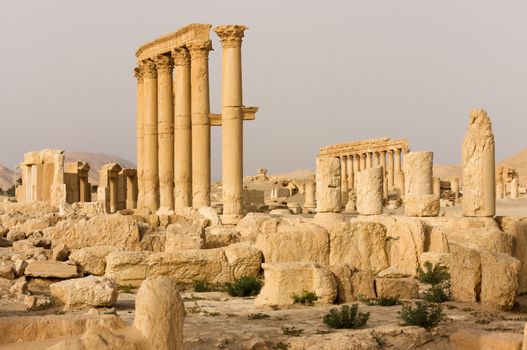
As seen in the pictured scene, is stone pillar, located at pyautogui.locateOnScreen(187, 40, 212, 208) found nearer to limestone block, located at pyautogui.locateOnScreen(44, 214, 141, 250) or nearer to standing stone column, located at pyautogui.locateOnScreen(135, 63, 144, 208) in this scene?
standing stone column, located at pyautogui.locateOnScreen(135, 63, 144, 208)

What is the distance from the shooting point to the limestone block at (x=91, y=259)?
577 inches

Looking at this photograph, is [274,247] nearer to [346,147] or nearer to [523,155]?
[346,147]

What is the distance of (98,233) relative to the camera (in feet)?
53.3

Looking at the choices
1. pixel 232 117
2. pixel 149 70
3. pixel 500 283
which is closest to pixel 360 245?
pixel 500 283

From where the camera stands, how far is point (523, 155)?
343ft

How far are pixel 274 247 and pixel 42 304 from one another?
546cm

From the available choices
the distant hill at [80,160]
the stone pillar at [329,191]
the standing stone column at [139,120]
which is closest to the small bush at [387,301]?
the stone pillar at [329,191]

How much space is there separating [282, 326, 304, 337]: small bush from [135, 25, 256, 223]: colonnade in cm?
1458

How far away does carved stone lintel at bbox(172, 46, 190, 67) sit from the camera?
28203 mm

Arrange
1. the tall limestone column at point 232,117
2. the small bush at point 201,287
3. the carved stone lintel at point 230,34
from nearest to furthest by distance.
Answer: the small bush at point 201,287 → the carved stone lintel at point 230,34 → the tall limestone column at point 232,117

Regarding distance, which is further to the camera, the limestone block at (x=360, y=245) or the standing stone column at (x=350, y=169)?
the standing stone column at (x=350, y=169)

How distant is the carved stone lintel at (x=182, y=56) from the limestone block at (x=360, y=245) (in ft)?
46.6

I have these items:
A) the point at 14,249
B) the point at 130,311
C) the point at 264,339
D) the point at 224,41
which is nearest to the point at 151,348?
the point at 264,339

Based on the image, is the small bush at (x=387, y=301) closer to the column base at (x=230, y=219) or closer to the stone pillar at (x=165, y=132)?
the column base at (x=230, y=219)
